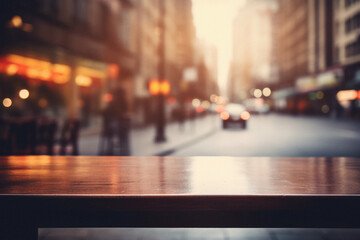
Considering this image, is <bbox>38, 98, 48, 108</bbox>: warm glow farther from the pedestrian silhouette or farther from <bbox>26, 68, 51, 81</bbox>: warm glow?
the pedestrian silhouette

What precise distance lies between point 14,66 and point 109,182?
40.5 feet

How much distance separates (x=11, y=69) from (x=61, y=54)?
9.86ft

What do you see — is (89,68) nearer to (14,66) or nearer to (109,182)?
(14,66)

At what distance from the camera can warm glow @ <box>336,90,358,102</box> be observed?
3482 centimetres

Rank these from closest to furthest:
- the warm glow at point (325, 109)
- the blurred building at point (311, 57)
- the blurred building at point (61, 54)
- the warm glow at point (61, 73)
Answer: the blurred building at point (61, 54) < the warm glow at point (61, 73) < the blurred building at point (311, 57) < the warm glow at point (325, 109)

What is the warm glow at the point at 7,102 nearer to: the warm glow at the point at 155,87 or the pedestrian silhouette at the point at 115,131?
the pedestrian silhouette at the point at 115,131

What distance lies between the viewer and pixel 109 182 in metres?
1.79

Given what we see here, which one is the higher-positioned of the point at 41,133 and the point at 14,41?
the point at 14,41

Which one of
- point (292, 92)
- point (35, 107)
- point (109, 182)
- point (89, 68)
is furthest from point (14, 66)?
point (292, 92)

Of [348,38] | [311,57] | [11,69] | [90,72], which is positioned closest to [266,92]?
[311,57]

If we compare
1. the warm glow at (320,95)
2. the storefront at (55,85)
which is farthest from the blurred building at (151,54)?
the warm glow at (320,95)

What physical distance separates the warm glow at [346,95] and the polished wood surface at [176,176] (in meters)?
37.4

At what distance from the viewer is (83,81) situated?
17.2 metres

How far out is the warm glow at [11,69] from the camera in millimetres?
11750
